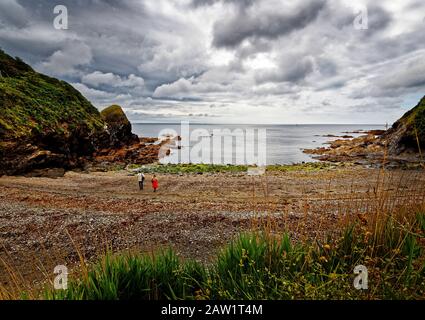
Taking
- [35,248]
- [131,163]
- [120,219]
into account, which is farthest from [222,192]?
[131,163]

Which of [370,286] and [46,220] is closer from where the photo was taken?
[370,286]

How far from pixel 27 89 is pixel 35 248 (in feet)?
107

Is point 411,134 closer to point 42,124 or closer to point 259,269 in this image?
point 259,269

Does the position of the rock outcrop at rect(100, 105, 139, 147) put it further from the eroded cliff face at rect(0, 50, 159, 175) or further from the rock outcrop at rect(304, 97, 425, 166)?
the rock outcrop at rect(304, 97, 425, 166)

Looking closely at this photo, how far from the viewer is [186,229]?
10906 mm

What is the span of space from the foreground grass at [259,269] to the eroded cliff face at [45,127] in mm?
26891

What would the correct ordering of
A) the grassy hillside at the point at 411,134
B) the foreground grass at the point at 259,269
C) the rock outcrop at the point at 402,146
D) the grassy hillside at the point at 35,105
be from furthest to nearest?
the grassy hillside at the point at 411,134, the rock outcrop at the point at 402,146, the grassy hillside at the point at 35,105, the foreground grass at the point at 259,269

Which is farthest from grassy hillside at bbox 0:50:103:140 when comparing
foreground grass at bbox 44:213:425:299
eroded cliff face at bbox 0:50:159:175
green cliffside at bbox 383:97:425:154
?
green cliffside at bbox 383:97:425:154

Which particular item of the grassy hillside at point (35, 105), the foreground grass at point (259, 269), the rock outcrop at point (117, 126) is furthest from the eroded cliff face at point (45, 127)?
the foreground grass at point (259, 269)

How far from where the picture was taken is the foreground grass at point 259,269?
310 centimetres

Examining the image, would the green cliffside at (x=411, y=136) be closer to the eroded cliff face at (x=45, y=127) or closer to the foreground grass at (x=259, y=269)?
the eroded cliff face at (x=45, y=127)

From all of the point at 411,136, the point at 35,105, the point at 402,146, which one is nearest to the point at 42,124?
the point at 35,105

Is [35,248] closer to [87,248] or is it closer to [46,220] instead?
[87,248]

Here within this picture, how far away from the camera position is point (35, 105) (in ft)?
104
